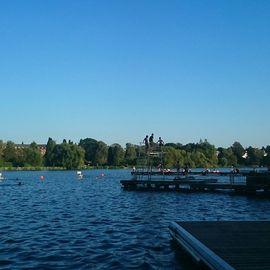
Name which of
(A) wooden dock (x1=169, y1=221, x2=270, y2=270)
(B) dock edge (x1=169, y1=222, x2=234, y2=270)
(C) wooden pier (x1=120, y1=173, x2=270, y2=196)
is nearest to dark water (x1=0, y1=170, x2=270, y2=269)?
(B) dock edge (x1=169, y1=222, x2=234, y2=270)

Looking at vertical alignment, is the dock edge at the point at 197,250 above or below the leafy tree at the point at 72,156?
below

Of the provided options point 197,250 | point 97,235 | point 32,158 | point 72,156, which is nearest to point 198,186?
point 97,235

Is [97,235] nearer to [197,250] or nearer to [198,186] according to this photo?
[197,250]

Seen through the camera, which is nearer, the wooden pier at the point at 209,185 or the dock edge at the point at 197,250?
the dock edge at the point at 197,250

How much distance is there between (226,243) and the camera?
16.4 metres

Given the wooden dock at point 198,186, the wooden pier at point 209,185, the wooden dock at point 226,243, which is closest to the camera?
the wooden dock at point 226,243

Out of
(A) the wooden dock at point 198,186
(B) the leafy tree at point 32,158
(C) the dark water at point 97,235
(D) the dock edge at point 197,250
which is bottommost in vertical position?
(C) the dark water at point 97,235

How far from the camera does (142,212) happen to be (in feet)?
117

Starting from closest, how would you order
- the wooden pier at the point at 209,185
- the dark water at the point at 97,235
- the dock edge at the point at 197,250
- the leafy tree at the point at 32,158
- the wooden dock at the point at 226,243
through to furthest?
the dock edge at the point at 197,250, the wooden dock at the point at 226,243, the dark water at the point at 97,235, the wooden pier at the point at 209,185, the leafy tree at the point at 32,158

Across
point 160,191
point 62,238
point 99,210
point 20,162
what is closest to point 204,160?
point 20,162

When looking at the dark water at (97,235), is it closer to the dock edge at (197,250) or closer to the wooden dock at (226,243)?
the dock edge at (197,250)

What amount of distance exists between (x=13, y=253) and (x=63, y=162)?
177 m

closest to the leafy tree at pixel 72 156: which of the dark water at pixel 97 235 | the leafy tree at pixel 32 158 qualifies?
the leafy tree at pixel 32 158

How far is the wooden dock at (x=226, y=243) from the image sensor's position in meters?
13.6
